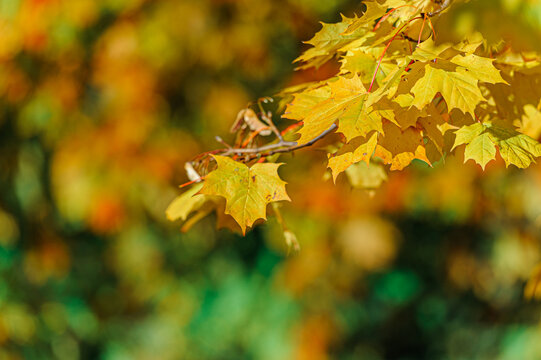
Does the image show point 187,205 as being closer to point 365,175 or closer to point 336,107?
point 365,175

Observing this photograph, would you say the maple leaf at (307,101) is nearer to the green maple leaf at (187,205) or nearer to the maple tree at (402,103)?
the maple tree at (402,103)

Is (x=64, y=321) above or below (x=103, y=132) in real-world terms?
below

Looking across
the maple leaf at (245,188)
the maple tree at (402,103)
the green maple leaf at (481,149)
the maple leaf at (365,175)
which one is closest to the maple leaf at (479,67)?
the maple tree at (402,103)

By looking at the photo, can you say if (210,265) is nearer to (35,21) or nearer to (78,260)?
(78,260)

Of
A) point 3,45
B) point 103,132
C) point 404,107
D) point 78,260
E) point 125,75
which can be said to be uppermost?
point 404,107

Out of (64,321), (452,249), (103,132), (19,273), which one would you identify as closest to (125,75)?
(103,132)

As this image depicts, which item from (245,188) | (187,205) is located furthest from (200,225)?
(245,188)
